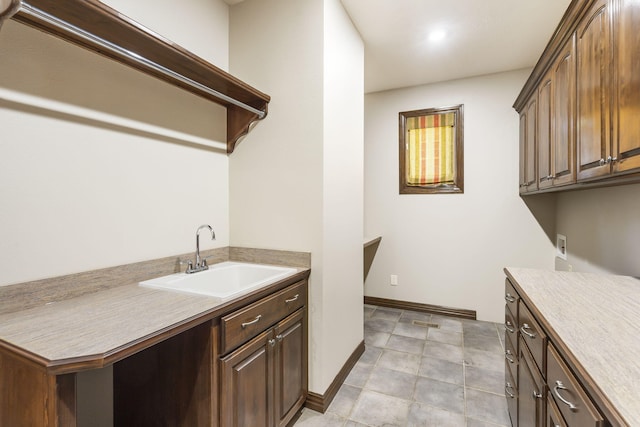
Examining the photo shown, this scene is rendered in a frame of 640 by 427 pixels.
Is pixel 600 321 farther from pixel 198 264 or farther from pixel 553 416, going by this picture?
pixel 198 264

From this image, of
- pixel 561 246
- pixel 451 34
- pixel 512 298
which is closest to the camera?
pixel 512 298

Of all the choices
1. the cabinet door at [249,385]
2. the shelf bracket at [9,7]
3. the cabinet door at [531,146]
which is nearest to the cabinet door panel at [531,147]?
the cabinet door at [531,146]

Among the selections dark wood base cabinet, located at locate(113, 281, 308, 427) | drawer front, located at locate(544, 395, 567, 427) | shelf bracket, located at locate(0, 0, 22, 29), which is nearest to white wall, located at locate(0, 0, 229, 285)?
shelf bracket, located at locate(0, 0, 22, 29)

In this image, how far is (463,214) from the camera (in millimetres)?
3398

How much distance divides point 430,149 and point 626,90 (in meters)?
2.38

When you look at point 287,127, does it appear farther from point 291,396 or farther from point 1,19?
point 291,396

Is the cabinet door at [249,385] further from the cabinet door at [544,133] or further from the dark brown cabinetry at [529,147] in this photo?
the dark brown cabinetry at [529,147]

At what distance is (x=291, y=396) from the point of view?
68.5 inches

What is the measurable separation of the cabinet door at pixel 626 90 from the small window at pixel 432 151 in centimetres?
218

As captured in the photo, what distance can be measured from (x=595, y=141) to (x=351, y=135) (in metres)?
1.42

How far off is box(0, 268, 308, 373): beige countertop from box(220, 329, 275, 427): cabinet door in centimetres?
24

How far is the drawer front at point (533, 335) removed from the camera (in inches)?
44.4

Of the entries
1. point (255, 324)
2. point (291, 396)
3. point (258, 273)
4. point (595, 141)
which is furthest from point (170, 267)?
point (595, 141)

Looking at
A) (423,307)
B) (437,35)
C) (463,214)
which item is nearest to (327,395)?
(423,307)
